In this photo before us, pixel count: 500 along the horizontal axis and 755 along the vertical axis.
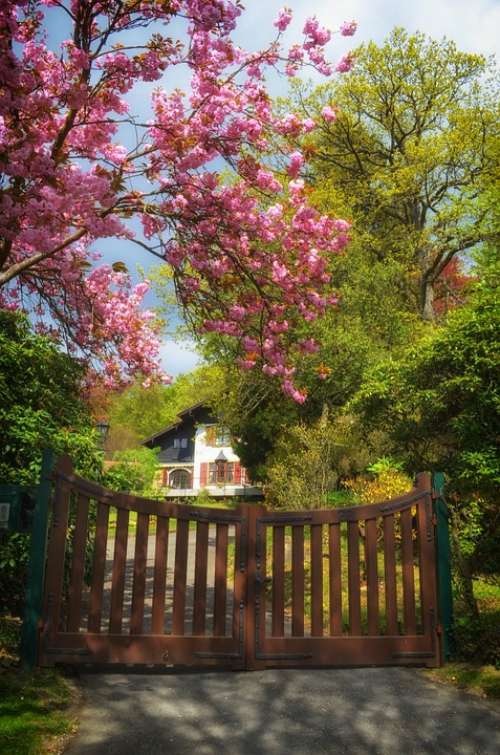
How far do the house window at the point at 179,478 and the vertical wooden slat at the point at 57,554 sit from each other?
42.1 metres

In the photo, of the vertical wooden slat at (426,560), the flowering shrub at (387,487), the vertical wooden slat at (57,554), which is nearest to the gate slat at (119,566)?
the vertical wooden slat at (57,554)

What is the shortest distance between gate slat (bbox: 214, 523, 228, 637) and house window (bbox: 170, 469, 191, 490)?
137 feet

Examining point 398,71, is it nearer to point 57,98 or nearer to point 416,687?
point 57,98

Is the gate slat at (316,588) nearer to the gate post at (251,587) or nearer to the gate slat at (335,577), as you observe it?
the gate slat at (335,577)

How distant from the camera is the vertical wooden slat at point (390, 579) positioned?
6.05m

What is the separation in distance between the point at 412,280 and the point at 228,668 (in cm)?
2279

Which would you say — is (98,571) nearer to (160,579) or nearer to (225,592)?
(160,579)

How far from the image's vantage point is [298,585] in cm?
609

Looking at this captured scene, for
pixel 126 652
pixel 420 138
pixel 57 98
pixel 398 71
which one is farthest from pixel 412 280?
pixel 126 652

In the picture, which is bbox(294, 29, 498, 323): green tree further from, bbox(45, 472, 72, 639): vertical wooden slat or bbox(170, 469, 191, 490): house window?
bbox(170, 469, 191, 490): house window

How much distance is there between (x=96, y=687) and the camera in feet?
18.5

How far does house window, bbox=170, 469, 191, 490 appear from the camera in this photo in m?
47.5

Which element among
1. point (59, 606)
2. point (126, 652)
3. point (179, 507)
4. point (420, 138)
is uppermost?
point (420, 138)

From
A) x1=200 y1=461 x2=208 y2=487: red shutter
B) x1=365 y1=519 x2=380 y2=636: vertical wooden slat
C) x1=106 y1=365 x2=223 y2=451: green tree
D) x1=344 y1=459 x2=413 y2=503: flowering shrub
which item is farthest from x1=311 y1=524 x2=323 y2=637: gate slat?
x1=106 y1=365 x2=223 y2=451: green tree
